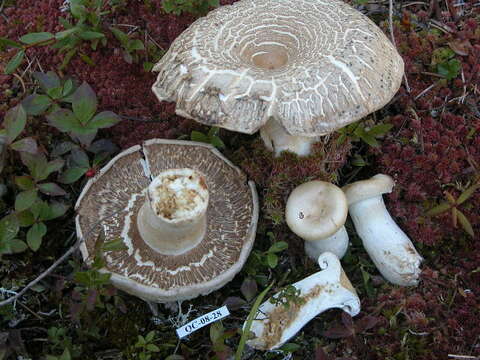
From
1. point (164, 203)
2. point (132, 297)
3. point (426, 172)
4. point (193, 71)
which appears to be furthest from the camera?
point (426, 172)

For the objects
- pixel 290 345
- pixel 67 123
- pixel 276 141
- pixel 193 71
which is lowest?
pixel 290 345

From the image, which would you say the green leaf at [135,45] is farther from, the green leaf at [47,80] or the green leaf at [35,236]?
the green leaf at [35,236]

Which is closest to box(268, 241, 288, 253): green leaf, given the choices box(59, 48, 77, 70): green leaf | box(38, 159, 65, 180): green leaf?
box(38, 159, 65, 180): green leaf

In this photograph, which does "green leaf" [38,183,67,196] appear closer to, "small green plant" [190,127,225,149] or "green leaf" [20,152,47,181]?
"green leaf" [20,152,47,181]

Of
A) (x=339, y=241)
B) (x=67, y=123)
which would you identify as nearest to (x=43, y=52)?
(x=67, y=123)

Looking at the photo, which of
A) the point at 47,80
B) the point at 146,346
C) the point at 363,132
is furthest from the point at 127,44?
the point at 146,346

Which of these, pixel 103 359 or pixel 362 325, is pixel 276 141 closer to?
pixel 362 325

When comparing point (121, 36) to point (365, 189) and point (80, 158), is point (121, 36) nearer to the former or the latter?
point (80, 158)
